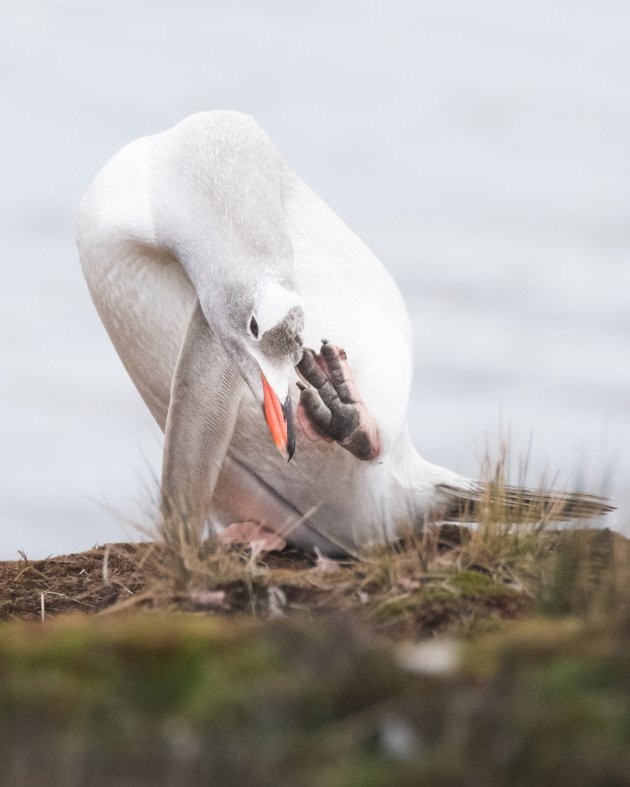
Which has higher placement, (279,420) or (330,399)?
(330,399)

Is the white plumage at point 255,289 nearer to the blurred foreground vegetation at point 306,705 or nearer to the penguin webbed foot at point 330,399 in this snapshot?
the penguin webbed foot at point 330,399

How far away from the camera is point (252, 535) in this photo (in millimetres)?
8984

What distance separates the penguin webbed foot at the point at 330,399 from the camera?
7.49 meters

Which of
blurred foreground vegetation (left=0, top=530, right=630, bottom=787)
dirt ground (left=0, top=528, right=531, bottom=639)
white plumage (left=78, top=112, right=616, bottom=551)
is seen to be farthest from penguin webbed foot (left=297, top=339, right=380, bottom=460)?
blurred foreground vegetation (left=0, top=530, right=630, bottom=787)

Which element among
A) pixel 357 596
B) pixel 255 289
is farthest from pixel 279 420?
pixel 357 596

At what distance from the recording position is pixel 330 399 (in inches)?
299

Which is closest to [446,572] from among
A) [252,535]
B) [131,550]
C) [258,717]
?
[258,717]

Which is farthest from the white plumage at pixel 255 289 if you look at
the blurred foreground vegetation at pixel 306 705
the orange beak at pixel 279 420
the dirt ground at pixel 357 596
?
the blurred foreground vegetation at pixel 306 705

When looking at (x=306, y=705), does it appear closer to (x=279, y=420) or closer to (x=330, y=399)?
(x=279, y=420)

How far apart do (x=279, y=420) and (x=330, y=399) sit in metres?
0.78

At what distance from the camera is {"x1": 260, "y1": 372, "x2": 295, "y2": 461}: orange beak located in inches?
265

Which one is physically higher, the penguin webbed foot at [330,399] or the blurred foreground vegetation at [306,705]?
the penguin webbed foot at [330,399]

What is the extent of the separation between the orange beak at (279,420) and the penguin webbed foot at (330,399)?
475mm

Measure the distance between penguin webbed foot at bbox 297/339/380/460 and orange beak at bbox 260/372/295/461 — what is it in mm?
475
